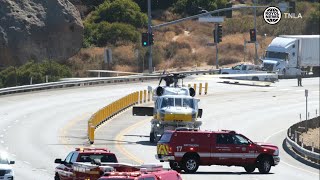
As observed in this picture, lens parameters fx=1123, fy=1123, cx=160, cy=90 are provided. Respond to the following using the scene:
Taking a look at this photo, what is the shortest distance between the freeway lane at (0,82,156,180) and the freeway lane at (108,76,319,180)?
9.48 ft

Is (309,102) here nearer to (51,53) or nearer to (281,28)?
(51,53)

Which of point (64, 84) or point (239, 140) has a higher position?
point (239, 140)

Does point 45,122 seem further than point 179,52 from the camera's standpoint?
No

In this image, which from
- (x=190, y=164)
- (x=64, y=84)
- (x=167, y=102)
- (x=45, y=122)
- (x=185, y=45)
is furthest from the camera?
(x=185, y=45)

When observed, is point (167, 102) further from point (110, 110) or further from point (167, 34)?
point (167, 34)

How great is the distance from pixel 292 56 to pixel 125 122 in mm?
36752

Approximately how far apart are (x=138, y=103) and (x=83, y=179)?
38996 mm

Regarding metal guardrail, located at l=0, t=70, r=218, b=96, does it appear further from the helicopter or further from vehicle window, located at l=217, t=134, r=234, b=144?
vehicle window, located at l=217, t=134, r=234, b=144

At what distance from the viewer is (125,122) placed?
61.0 metres

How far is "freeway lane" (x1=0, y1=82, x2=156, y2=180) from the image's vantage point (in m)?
43.8

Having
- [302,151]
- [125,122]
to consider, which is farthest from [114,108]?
[302,151]

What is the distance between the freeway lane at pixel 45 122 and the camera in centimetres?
4378

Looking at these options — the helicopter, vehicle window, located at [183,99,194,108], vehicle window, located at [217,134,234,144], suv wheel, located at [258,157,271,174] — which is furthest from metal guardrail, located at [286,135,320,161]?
vehicle window, located at [217,134,234,144]

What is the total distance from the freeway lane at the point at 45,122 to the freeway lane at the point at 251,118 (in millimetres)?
2889
